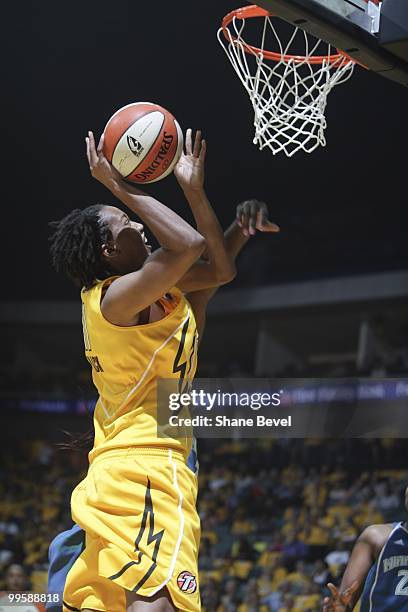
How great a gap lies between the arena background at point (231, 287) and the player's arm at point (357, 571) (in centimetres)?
309

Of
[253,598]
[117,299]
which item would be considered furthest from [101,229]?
[253,598]

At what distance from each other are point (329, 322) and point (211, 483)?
282cm

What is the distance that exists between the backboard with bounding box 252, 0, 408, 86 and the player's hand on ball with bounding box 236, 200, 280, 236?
556mm

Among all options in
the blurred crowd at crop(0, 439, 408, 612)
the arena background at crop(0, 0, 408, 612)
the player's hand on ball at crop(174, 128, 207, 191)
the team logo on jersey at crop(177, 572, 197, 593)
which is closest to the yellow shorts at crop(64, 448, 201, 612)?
the team logo on jersey at crop(177, 572, 197, 593)

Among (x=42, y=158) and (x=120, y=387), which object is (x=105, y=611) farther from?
(x=42, y=158)

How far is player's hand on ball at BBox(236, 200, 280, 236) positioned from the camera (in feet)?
9.40

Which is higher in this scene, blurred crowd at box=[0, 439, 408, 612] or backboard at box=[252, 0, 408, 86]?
backboard at box=[252, 0, 408, 86]

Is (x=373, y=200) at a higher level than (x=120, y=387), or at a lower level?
lower

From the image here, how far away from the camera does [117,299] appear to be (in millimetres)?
2359

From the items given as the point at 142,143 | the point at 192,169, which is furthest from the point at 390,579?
the point at 142,143

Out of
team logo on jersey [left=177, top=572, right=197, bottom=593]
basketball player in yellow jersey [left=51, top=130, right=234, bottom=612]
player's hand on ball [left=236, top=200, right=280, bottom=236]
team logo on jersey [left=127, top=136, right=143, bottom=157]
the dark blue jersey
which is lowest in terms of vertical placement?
the dark blue jersey

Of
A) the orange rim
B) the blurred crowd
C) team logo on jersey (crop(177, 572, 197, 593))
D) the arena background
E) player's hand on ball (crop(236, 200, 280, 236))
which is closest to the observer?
team logo on jersey (crop(177, 572, 197, 593))

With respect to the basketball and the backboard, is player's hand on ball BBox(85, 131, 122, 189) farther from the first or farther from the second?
the backboard

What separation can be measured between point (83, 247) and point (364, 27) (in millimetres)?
1038
